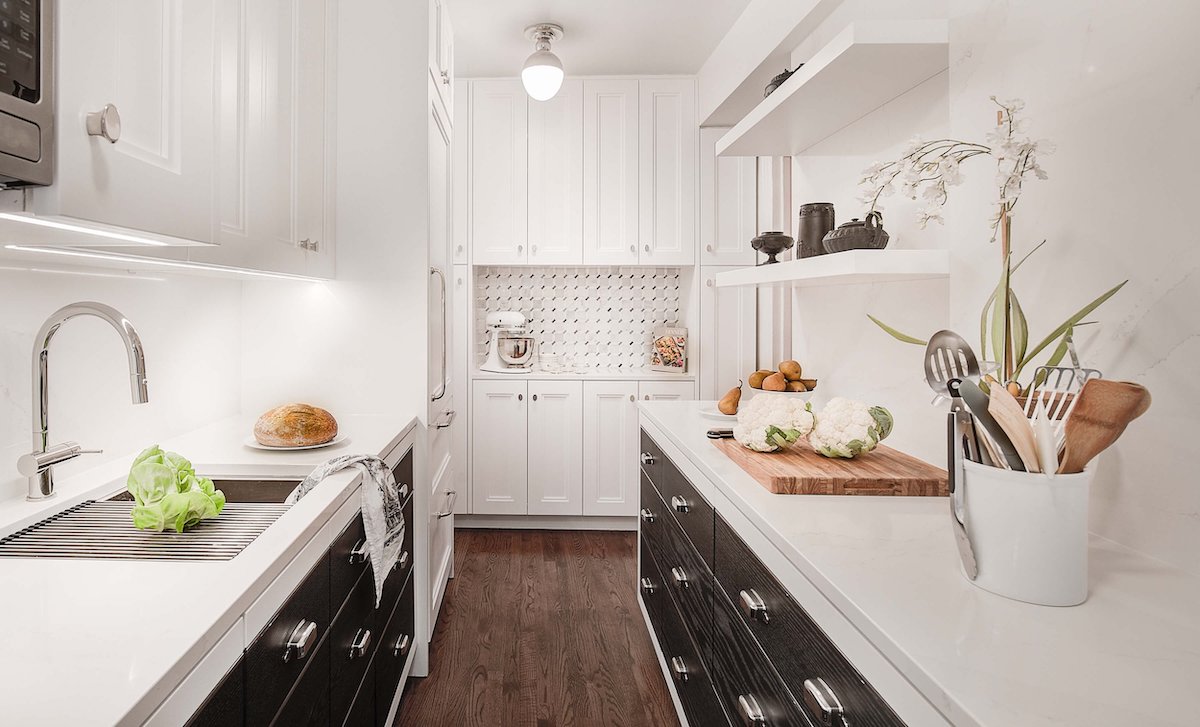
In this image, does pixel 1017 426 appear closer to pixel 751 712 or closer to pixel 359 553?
pixel 751 712

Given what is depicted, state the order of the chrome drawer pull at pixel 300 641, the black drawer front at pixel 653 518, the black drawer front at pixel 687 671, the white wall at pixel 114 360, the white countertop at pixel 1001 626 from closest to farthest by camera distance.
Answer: the white countertop at pixel 1001 626 < the chrome drawer pull at pixel 300 641 < the white wall at pixel 114 360 < the black drawer front at pixel 687 671 < the black drawer front at pixel 653 518

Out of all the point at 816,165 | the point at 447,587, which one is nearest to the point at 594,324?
the point at 447,587

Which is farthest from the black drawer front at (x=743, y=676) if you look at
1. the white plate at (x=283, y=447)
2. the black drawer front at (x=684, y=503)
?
the white plate at (x=283, y=447)

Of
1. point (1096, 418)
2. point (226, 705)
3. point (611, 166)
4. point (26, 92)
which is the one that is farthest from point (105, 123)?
point (611, 166)

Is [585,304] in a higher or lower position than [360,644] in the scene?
higher

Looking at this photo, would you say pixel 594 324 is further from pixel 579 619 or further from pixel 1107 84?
pixel 1107 84

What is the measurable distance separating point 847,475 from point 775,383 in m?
0.70

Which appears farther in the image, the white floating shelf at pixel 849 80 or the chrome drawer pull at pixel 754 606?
the white floating shelf at pixel 849 80

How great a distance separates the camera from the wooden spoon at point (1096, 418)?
2.58 ft

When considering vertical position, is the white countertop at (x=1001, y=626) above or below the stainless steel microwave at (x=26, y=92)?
below

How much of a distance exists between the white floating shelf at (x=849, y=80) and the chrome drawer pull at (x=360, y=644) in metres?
1.71

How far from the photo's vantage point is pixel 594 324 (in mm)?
4012

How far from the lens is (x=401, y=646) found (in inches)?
76.9

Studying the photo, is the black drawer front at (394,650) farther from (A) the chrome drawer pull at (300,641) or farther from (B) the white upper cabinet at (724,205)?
(B) the white upper cabinet at (724,205)
